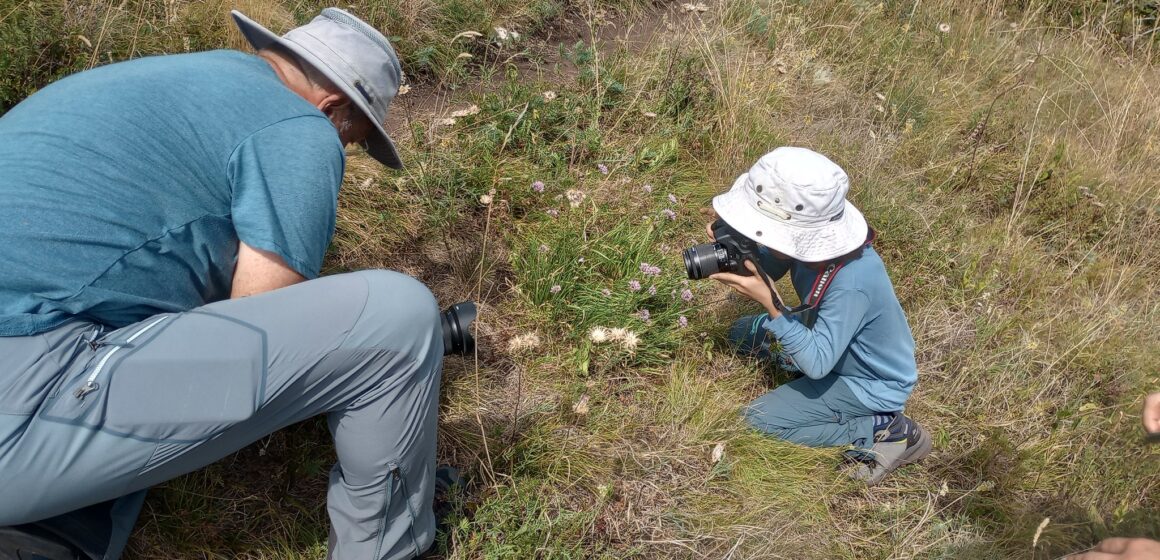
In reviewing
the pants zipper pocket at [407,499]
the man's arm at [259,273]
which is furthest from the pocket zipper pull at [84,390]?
the pants zipper pocket at [407,499]

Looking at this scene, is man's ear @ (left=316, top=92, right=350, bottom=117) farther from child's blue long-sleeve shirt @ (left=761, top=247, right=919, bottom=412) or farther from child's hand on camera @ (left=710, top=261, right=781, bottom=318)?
child's blue long-sleeve shirt @ (left=761, top=247, right=919, bottom=412)

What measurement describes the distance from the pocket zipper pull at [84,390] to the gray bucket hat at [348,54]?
914mm

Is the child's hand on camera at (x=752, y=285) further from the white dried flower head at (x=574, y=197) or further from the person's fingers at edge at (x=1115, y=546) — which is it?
the person's fingers at edge at (x=1115, y=546)

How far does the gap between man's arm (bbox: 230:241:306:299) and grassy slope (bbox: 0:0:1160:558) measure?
78 cm

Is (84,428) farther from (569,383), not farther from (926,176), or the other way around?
(926,176)

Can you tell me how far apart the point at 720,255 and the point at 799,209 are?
30 centimetres

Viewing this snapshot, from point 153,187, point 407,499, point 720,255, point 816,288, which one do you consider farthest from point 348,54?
point 816,288

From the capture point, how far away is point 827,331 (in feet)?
8.23

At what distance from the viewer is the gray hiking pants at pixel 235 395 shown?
1427 millimetres

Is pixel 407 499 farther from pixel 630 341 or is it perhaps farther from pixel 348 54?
pixel 348 54

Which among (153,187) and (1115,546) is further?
(153,187)

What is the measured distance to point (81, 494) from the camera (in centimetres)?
149

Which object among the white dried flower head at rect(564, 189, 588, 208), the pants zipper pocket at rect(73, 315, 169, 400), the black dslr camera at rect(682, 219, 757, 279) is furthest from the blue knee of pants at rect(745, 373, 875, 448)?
the pants zipper pocket at rect(73, 315, 169, 400)

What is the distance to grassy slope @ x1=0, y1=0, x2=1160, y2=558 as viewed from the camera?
7.89 ft
